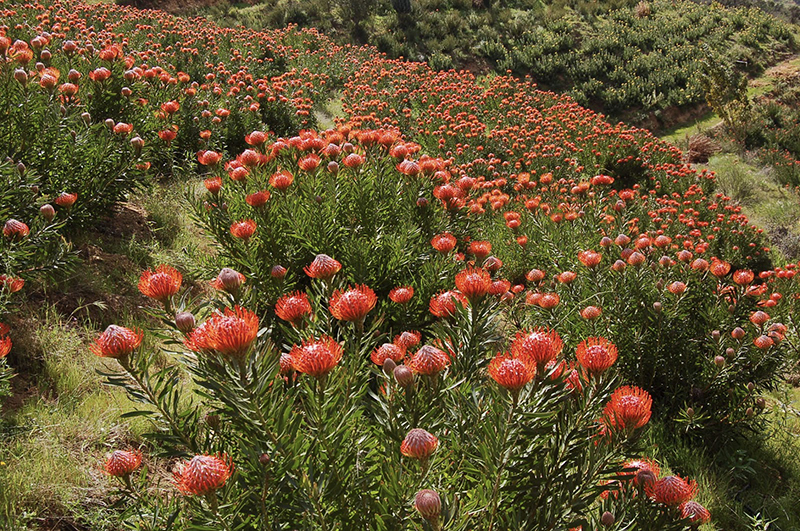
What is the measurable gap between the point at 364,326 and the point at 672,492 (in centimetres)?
172

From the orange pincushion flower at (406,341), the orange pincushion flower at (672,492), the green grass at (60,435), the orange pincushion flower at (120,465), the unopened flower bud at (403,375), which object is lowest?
the green grass at (60,435)

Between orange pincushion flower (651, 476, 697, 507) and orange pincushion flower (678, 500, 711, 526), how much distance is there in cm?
5

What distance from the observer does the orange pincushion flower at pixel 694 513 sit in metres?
1.20

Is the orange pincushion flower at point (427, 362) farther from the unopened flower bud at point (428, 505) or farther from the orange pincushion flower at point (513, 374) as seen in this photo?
the unopened flower bud at point (428, 505)

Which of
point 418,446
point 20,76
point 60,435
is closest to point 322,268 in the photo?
point 418,446

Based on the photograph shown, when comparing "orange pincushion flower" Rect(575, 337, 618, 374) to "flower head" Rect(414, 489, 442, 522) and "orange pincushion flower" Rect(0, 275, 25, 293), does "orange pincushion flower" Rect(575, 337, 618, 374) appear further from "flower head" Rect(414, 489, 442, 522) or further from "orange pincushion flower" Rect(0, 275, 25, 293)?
"orange pincushion flower" Rect(0, 275, 25, 293)

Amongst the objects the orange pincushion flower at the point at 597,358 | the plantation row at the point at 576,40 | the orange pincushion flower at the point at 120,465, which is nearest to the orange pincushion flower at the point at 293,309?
the orange pincushion flower at the point at 120,465

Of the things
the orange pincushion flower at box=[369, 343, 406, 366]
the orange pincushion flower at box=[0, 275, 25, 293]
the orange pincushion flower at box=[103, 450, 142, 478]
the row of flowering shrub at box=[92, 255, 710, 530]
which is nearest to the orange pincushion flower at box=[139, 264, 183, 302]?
the row of flowering shrub at box=[92, 255, 710, 530]

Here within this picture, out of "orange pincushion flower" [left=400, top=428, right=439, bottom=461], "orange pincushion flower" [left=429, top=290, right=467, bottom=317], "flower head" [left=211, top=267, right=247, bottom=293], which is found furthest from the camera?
"orange pincushion flower" [left=429, top=290, right=467, bottom=317]

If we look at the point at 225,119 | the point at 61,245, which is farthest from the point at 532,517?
the point at 225,119

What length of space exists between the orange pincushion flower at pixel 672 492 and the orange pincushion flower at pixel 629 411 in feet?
0.54

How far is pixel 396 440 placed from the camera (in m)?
1.30

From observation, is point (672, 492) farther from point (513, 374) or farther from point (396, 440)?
point (396, 440)

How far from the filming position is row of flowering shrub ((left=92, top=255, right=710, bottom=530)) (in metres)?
1.12
